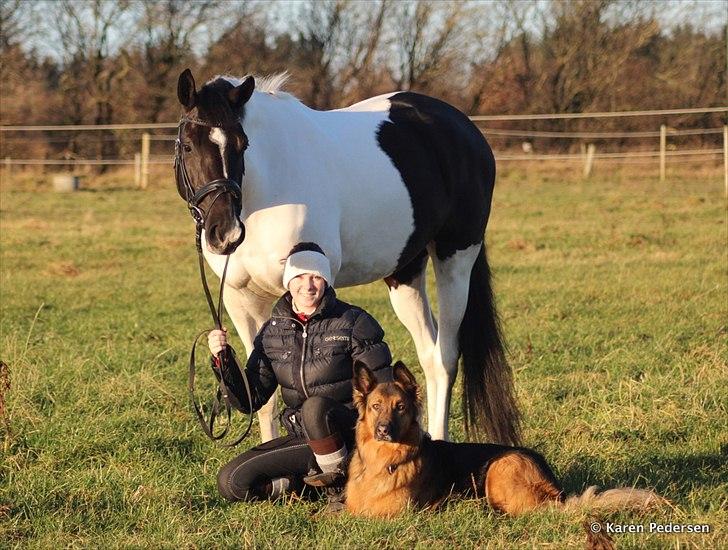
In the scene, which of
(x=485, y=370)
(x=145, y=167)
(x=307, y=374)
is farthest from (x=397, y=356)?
(x=145, y=167)

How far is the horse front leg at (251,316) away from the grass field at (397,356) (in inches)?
7.8

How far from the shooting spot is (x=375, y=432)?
3564mm

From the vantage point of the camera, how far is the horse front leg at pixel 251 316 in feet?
14.6

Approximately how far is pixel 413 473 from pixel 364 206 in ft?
4.84

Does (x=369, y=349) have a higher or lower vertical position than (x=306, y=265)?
lower

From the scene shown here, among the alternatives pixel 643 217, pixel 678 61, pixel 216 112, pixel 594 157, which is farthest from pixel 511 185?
pixel 216 112

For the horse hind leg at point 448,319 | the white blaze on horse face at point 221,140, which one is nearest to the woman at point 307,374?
the white blaze on horse face at point 221,140

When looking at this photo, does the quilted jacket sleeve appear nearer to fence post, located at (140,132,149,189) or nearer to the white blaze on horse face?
the white blaze on horse face

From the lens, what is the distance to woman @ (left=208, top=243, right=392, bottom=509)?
12.9 ft

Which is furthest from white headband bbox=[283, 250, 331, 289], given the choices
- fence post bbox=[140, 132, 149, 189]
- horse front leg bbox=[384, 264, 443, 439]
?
fence post bbox=[140, 132, 149, 189]

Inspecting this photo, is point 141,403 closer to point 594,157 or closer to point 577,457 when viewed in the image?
point 577,457

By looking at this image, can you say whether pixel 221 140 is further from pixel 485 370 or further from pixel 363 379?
pixel 485 370

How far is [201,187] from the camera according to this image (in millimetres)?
3924

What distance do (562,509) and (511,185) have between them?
1928cm
